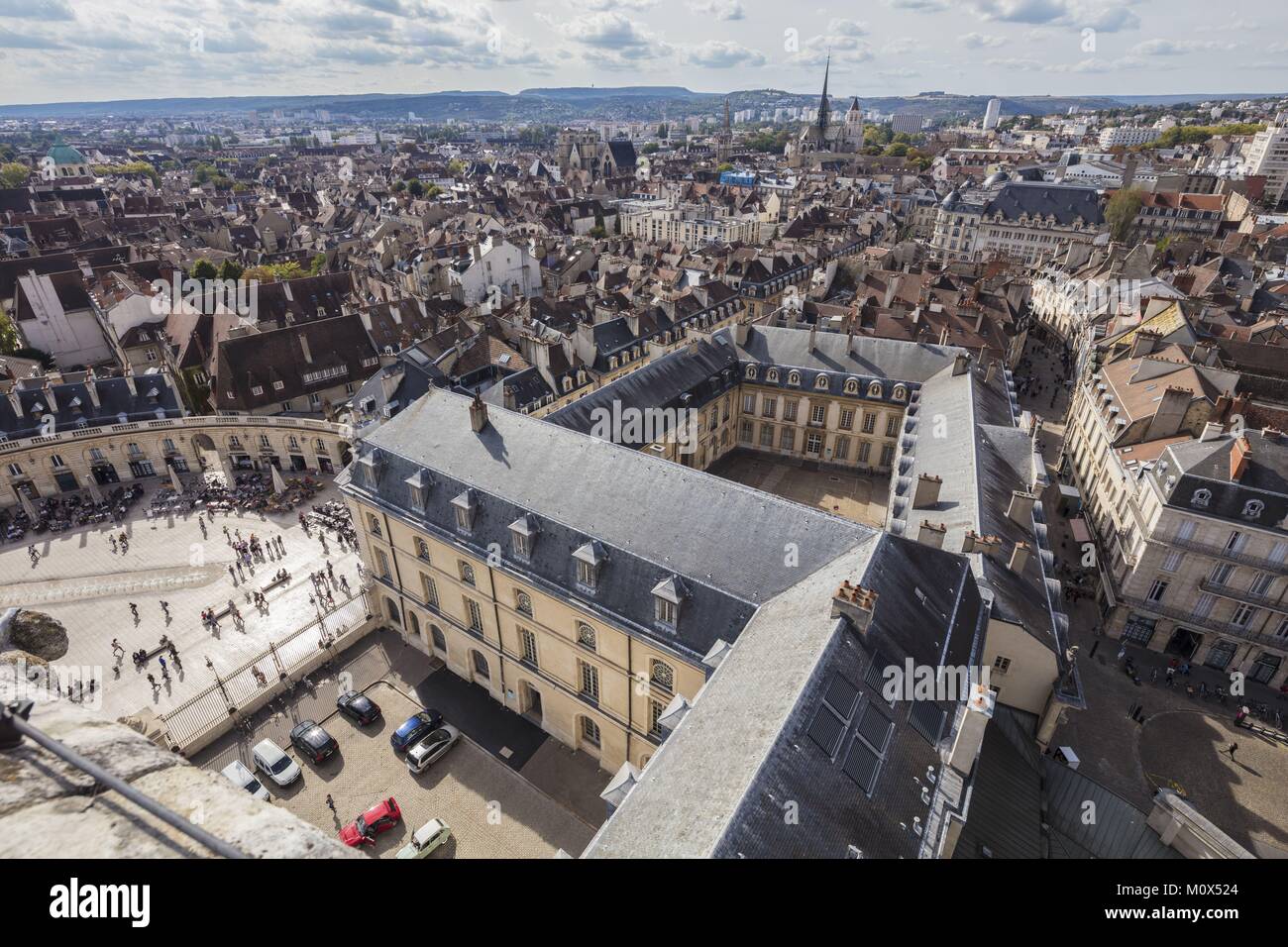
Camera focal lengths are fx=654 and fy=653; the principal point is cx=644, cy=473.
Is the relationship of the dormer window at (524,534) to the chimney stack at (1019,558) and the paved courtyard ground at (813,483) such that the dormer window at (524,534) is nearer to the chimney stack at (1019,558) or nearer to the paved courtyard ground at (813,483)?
the chimney stack at (1019,558)

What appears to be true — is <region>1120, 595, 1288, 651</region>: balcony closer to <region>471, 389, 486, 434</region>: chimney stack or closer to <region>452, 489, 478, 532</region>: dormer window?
<region>452, 489, 478, 532</region>: dormer window

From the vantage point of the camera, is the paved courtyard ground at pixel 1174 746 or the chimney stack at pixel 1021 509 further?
the chimney stack at pixel 1021 509

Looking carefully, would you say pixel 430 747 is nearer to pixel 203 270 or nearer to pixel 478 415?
pixel 478 415

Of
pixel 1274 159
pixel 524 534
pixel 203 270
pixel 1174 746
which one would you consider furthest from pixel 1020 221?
pixel 203 270

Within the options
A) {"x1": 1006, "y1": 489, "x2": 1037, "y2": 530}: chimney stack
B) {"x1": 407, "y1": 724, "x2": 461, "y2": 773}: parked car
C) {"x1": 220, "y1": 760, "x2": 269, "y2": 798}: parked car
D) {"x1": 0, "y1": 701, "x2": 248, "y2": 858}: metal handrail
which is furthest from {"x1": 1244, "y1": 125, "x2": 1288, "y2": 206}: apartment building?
{"x1": 0, "y1": 701, "x2": 248, "y2": 858}: metal handrail

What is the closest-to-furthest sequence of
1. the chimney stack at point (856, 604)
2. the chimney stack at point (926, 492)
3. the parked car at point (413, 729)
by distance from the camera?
1. the chimney stack at point (856, 604)
2. the parked car at point (413, 729)
3. the chimney stack at point (926, 492)

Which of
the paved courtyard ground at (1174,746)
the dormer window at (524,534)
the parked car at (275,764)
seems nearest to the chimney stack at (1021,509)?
the paved courtyard ground at (1174,746)

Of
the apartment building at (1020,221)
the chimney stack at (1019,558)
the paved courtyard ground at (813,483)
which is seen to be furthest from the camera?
the apartment building at (1020,221)
